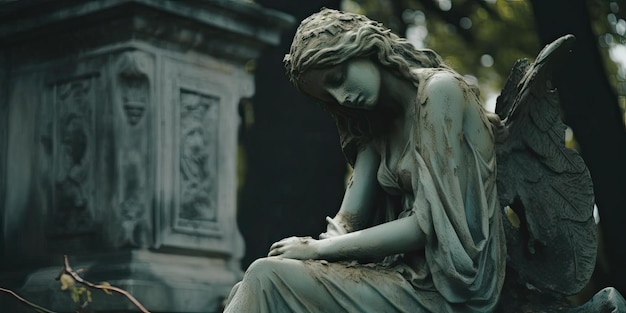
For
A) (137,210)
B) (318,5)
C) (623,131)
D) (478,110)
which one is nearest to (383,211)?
(478,110)

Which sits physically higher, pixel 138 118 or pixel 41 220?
pixel 138 118

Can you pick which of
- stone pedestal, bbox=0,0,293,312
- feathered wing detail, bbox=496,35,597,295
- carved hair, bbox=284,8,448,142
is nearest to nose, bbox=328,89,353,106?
carved hair, bbox=284,8,448,142

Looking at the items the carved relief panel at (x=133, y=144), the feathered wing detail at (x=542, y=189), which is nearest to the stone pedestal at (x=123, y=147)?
the carved relief panel at (x=133, y=144)

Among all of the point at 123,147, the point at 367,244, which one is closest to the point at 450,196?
the point at 367,244

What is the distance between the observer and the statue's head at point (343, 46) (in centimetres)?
539

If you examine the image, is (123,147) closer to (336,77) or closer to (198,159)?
(198,159)

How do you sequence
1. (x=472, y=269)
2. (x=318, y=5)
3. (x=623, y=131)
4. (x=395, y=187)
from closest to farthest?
(x=472, y=269) → (x=395, y=187) → (x=623, y=131) → (x=318, y=5)

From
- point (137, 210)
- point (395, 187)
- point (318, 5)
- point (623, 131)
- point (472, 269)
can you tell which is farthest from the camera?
point (318, 5)

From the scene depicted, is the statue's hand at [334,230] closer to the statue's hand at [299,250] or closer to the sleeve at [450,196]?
the statue's hand at [299,250]

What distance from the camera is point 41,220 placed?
9.41 m

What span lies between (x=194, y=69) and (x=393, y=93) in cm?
418

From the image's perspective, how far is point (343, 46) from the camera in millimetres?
5402

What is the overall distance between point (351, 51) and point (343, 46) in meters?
0.04

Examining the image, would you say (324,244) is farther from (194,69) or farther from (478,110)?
(194,69)
